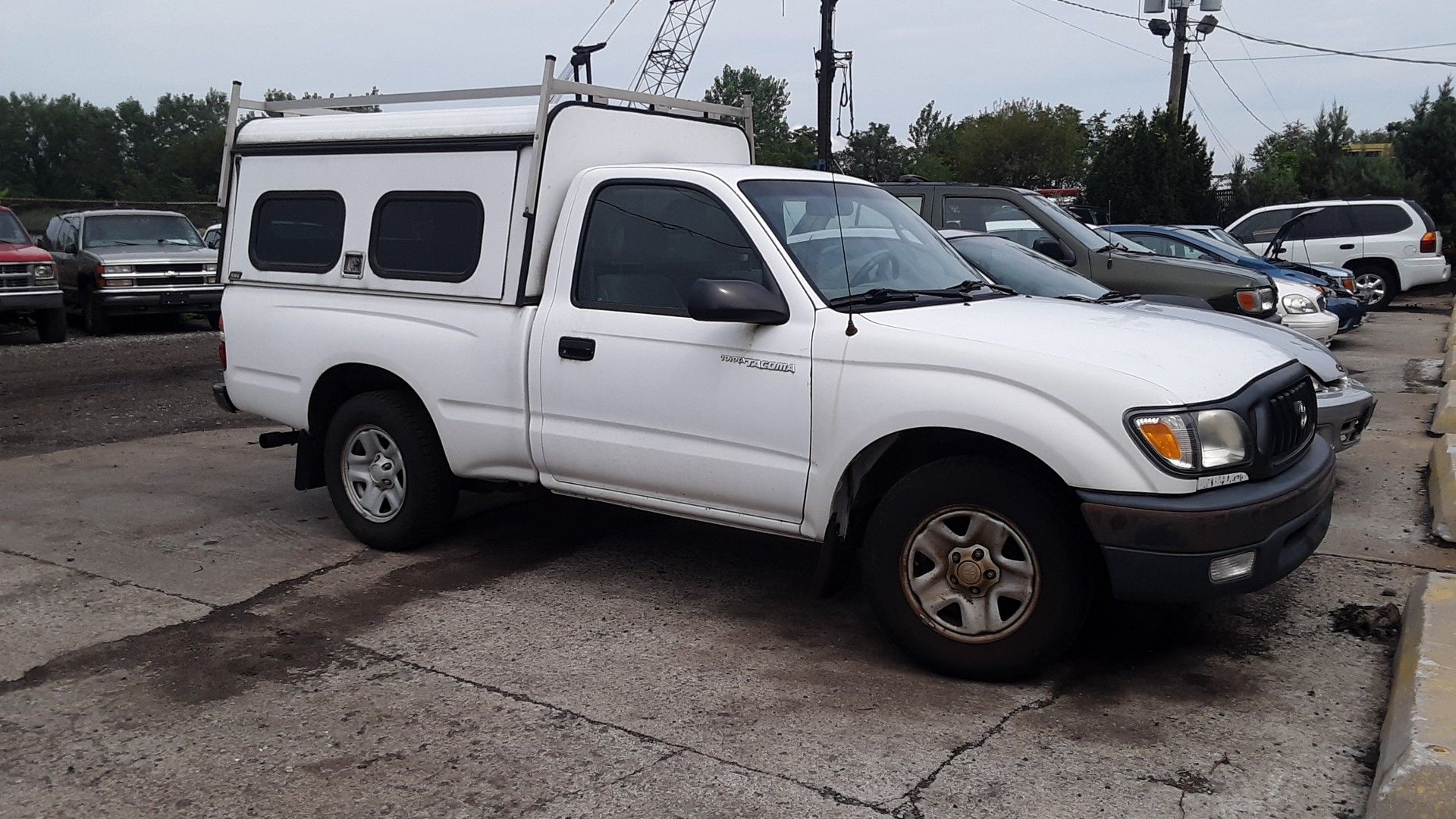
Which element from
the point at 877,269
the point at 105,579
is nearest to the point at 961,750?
the point at 877,269

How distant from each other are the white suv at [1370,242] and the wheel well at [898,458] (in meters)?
16.9

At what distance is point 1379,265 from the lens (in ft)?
65.1

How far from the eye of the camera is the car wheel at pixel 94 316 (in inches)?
662

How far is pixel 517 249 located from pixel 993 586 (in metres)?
2.60

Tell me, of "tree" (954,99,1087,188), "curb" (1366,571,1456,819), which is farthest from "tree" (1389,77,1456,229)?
"tree" (954,99,1087,188)

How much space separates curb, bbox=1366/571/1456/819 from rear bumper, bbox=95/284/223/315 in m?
15.4

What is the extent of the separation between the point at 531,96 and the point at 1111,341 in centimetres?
288

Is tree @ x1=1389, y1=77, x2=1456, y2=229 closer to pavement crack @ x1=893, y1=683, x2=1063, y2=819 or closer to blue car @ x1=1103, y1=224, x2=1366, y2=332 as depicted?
blue car @ x1=1103, y1=224, x2=1366, y2=332

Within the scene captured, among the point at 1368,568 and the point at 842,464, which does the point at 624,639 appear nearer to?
the point at 842,464

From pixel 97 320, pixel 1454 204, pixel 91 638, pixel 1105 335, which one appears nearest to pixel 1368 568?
pixel 1105 335

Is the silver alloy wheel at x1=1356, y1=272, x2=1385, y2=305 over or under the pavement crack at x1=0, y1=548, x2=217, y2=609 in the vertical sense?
over

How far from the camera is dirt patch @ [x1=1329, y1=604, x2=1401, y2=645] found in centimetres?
490

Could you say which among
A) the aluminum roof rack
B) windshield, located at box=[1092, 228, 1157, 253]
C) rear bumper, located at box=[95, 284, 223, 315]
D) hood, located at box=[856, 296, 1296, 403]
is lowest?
rear bumper, located at box=[95, 284, 223, 315]

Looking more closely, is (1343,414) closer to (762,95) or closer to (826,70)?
(826,70)
